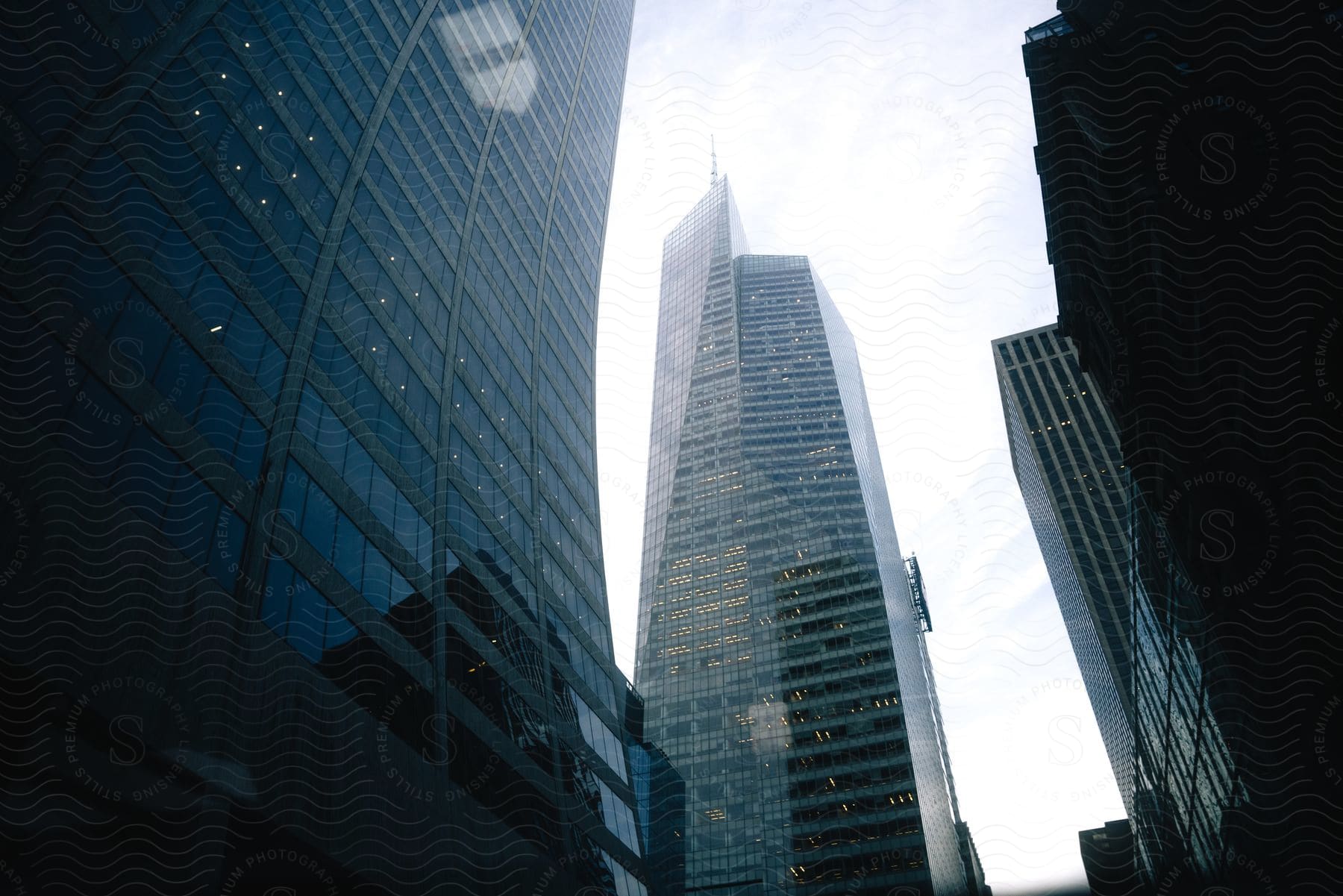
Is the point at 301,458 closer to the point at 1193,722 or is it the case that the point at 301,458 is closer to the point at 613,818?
the point at 613,818

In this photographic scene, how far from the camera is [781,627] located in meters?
109

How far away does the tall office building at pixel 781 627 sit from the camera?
90.0 metres

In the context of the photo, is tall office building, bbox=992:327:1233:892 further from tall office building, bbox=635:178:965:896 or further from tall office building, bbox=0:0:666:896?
tall office building, bbox=0:0:666:896

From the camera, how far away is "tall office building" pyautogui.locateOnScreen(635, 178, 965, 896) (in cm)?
9000

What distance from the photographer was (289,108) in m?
25.4

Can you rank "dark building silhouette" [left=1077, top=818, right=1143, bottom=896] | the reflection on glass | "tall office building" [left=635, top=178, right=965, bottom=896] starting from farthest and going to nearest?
1. "dark building silhouette" [left=1077, top=818, right=1143, bottom=896]
2. "tall office building" [left=635, top=178, right=965, bottom=896]
3. the reflection on glass

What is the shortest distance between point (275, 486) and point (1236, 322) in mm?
24322

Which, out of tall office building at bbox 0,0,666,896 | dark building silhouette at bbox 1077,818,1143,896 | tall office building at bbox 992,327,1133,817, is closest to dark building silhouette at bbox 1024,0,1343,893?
tall office building at bbox 0,0,666,896

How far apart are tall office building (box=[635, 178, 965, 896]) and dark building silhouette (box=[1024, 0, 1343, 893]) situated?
6235 centimetres

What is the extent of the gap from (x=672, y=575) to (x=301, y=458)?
10466cm

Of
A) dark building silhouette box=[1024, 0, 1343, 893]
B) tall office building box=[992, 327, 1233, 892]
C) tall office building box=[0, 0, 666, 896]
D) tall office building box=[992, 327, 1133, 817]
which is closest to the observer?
tall office building box=[0, 0, 666, 896]

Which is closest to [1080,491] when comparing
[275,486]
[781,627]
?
[781,627]

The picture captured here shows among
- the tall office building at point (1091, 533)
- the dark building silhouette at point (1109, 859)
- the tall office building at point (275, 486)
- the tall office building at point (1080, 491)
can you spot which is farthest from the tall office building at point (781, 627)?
the tall office building at point (275, 486)

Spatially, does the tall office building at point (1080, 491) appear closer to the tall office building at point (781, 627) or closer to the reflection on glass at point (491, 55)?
the tall office building at point (781, 627)
